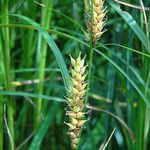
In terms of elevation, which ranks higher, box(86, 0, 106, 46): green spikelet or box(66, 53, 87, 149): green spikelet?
box(86, 0, 106, 46): green spikelet

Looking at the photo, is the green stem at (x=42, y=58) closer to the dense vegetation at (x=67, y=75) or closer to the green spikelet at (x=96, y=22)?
the dense vegetation at (x=67, y=75)

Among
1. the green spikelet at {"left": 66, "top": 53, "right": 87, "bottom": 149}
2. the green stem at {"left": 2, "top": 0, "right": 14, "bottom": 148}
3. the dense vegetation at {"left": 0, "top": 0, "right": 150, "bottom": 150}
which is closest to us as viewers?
the green spikelet at {"left": 66, "top": 53, "right": 87, "bottom": 149}

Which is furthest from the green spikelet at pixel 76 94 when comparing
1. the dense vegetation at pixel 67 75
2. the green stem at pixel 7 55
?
the green stem at pixel 7 55

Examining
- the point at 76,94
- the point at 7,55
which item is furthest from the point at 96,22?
the point at 7,55

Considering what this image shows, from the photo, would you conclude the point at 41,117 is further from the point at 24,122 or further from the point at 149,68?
the point at 149,68

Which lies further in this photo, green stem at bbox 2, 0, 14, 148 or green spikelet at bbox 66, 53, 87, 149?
green stem at bbox 2, 0, 14, 148

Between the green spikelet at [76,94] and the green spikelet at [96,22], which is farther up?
the green spikelet at [96,22]

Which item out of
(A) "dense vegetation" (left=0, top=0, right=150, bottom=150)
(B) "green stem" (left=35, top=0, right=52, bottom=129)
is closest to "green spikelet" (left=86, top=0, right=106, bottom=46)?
(A) "dense vegetation" (left=0, top=0, right=150, bottom=150)

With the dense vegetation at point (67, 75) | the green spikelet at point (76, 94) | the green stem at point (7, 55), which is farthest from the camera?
the green stem at point (7, 55)

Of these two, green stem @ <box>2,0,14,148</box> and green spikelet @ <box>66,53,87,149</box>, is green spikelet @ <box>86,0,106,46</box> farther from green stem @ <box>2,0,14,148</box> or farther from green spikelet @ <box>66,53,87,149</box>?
green stem @ <box>2,0,14,148</box>
